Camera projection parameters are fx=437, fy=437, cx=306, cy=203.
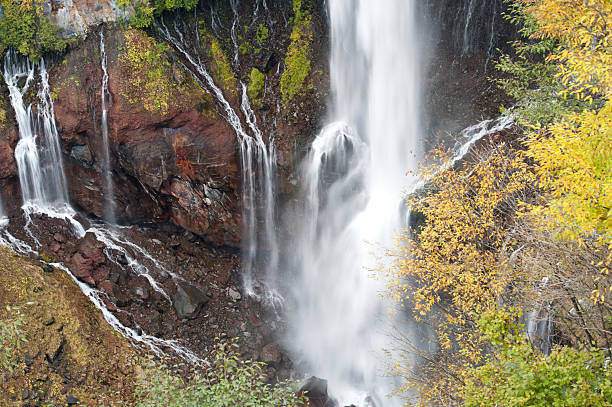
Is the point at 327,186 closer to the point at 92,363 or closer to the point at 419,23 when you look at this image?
the point at 419,23

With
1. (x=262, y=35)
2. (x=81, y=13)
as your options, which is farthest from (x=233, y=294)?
(x=81, y=13)

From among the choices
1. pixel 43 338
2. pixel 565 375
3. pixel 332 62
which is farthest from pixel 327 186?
pixel 565 375

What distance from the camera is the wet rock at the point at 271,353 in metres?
13.7

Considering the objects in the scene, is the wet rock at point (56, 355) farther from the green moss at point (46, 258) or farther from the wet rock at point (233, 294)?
the wet rock at point (233, 294)

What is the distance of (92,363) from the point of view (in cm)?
1151

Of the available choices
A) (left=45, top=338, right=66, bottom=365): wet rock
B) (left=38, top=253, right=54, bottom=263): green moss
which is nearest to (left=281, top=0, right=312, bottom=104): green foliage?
(left=38, top=253, right=54, bottom=263): green moss

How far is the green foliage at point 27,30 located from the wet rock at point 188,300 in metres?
9.86

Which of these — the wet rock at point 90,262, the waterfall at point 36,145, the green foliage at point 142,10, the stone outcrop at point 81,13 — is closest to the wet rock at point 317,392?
the wet rock at point 90,262

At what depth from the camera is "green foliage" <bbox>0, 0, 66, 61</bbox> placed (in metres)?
15.6

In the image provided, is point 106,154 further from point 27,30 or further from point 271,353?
point 271,353

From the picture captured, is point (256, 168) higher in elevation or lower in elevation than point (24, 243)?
higher

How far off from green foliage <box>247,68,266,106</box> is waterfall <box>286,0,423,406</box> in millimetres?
2812

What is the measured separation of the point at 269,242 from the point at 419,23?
1005 centimetres

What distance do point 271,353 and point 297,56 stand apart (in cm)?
1094
